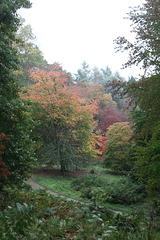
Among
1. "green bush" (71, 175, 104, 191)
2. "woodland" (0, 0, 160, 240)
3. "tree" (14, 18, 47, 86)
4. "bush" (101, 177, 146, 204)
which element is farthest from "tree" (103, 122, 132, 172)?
"tree" (14, 18, 47, 86)

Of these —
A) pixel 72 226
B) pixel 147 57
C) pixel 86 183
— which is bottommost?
pixel 86 183

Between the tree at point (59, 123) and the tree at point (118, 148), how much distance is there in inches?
106

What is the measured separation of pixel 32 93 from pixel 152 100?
11.0m

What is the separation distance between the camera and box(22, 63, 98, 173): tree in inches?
559

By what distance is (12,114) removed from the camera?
5891 millimetres

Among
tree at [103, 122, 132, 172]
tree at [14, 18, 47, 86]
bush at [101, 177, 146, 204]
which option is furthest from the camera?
tree at [14, 18, 47, 86]

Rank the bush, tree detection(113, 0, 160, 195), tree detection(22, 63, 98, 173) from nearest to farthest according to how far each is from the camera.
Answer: tree detection(113, 0, 160, 195) < the bush < tree detection(22, 63, 98, 173)

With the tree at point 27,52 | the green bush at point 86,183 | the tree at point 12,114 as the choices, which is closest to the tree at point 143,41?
the tree at point 12,114

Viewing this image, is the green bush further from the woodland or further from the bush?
the bush

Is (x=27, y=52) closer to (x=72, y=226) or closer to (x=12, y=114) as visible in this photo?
(x=12, y=114)

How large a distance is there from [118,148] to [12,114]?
13697mm

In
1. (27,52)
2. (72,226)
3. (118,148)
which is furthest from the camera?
(27,52)

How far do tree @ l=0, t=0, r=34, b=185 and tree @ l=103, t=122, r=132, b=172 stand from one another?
12.5m

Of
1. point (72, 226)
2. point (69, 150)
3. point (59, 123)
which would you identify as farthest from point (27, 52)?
point (72, 226)
